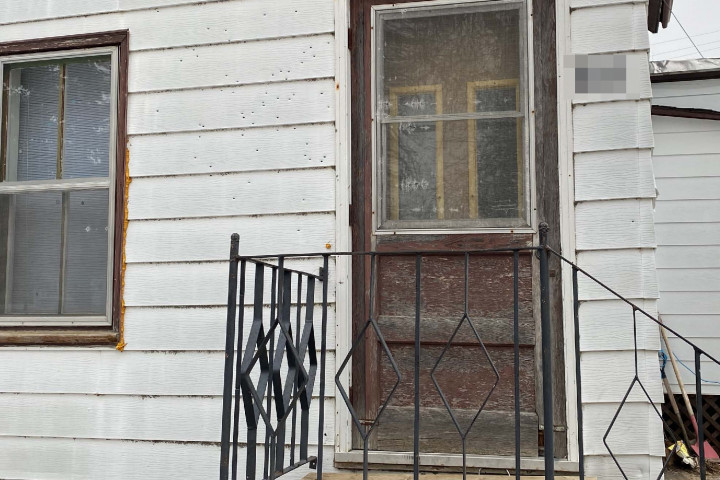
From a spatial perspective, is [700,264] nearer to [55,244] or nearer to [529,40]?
[529,40]

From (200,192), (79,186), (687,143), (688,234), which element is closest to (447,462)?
(200,192)

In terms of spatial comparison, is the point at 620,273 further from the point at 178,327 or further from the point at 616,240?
the point at 178,327

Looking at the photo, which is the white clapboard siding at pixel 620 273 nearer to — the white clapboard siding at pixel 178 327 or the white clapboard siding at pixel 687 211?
the white clapboard siding at pixel 178 327

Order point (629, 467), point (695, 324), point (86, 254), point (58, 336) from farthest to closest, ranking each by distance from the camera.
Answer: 1. point (695, 324)
2. point (86, 254)
3. point (58, 336)
4. point (629, 467)

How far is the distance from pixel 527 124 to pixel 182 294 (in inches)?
69.1

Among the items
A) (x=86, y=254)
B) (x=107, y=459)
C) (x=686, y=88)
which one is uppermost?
(x=686, y=88)

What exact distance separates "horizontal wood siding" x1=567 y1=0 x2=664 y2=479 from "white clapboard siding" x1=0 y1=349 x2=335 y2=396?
3.78 feet

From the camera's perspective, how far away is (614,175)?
2.76 metres

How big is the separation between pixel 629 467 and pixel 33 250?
2988 mm

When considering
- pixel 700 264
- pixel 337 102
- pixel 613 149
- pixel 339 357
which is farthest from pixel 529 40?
pixel 700 264

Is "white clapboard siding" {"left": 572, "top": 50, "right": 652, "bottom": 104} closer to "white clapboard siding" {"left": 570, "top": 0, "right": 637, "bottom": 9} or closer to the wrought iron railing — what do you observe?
"white clapboard siding" {"left": 570, "top": 0, "right": 637, "bottom": 9}

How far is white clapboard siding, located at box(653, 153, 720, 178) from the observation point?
501cm

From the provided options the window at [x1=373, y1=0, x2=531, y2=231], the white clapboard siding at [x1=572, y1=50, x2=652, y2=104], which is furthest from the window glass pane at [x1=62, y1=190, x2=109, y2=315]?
the white clapboard siding at [x1=572, y1=50, x2=652, y2=104]

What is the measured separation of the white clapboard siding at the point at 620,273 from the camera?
2693 mm
